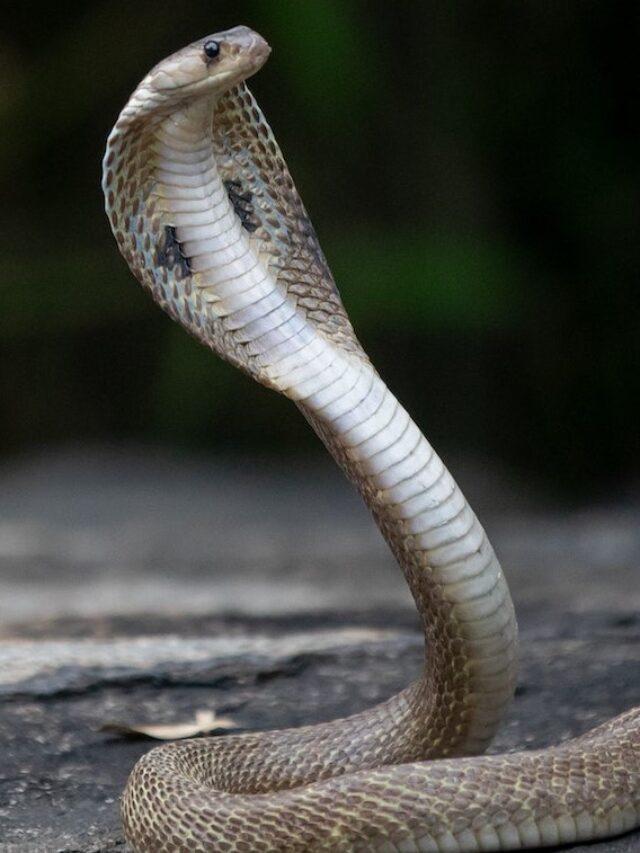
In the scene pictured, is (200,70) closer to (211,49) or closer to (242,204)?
(211,49)

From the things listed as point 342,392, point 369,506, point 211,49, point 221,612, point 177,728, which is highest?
point 211,49

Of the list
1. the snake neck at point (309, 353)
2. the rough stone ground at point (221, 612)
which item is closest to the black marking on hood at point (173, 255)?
the snake neck at point (309, 353)

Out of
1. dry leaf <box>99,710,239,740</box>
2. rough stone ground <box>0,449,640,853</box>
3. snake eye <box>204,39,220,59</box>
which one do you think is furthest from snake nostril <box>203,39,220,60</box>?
dry leaf <box>99,710,239,740</box>

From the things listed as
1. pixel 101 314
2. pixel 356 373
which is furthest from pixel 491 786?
pixel 101 314

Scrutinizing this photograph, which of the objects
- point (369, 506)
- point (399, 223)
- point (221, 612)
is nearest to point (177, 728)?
point (369, 506)

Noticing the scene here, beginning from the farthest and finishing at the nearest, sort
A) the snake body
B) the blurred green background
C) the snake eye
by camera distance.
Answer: the blurred green background
the snake eye
the snake body

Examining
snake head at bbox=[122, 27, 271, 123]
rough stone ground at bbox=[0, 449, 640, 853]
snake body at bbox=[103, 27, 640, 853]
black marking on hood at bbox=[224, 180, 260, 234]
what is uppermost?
snake head at bbox=[122, 27, 271, 123]

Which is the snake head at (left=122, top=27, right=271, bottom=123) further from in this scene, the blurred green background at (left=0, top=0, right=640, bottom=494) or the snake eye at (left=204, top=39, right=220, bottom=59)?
the blurred green background at (left=0, top=0, right=640, bottom=494)
